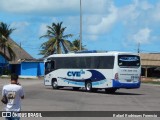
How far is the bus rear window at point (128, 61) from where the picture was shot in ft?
110

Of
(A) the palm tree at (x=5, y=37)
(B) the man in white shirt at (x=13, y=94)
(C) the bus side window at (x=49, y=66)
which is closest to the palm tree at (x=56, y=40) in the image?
(A) the palm tree at (x=5, y=37)

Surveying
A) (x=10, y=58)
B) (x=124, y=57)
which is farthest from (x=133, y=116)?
(x=10, y=58)

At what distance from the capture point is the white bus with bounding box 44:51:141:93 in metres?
33.6

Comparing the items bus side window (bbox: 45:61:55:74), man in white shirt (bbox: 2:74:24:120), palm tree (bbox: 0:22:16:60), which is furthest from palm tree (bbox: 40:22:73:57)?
man in white shirt (bbox: 2:74:24:120)

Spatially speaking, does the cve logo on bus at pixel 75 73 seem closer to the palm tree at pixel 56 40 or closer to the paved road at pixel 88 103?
the paved road at pixel 88 103

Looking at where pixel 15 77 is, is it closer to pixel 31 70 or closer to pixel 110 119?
pixel 110 119

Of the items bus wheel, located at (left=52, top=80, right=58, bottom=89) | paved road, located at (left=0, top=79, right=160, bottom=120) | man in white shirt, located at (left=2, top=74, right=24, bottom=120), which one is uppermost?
man in white shirt, located at (left=2, top=74, right=24, bottom=120)

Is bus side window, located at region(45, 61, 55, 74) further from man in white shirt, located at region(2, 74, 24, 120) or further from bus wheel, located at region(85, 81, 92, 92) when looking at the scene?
man in white shirt, located at region(2, 74, 24, 120)

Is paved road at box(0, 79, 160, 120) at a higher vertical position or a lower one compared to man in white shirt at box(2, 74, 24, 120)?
lower

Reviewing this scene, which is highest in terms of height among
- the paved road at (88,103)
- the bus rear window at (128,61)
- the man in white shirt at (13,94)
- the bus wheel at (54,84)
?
the man in white shirt at (13,94)

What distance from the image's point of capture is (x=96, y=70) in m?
35.3

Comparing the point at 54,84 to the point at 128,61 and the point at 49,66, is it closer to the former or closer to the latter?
the point at 49,66

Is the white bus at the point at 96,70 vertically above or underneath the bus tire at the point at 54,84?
above

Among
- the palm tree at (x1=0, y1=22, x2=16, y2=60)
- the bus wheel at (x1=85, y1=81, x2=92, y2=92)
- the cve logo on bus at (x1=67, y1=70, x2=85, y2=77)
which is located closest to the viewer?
the bus wheel at (x1=85, y1=81, x2=92, y2=92)
